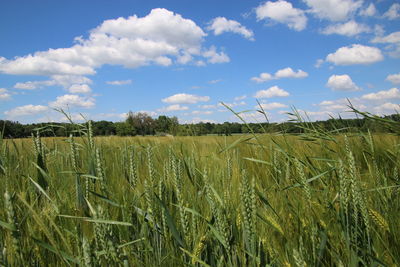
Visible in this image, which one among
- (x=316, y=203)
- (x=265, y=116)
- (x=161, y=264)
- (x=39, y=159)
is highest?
(x=265, y=116)

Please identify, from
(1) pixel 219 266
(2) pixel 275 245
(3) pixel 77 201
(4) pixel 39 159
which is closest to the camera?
(1) pixel 219 266

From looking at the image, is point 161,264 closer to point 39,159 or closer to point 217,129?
point 39,159

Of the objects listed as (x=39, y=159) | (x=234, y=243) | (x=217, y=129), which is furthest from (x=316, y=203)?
(x=217, y=129)

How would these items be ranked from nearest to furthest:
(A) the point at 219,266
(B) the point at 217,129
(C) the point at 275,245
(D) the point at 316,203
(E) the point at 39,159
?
(A) the point at 219,266, (C) the point at 275,245, (D) the point at 316,203, (E) the point at 39,159, (B) the point at 217,129

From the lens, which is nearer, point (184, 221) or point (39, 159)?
point (184, 221)

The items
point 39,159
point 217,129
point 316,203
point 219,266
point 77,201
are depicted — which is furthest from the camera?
point 217,129

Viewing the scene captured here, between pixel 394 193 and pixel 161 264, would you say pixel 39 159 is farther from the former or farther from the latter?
pixel 394 193

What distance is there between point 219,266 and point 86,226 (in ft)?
1.70

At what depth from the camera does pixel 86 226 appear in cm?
98

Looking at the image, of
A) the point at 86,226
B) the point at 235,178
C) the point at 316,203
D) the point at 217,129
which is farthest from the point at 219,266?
the point at 217,129

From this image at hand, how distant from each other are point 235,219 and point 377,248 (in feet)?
1.33

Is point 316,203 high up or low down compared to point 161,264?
up

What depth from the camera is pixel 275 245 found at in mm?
816

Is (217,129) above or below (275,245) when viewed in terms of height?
above
